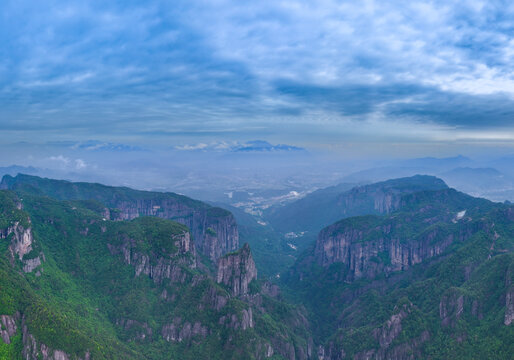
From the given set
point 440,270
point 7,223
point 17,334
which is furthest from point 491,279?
point 7,223

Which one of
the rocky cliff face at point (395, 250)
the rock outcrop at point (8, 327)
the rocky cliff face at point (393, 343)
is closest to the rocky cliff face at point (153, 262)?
the rock outcrop at point (8, 327)

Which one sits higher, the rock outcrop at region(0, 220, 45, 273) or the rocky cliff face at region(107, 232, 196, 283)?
the rock outcrop at region(0, 220, 45, 273)

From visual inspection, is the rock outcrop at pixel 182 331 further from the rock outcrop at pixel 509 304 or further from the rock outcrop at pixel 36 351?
the rock outcrop at pixel 509 304

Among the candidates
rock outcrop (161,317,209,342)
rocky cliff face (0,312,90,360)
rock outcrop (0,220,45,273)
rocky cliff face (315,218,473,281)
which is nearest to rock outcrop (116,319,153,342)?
rock outcrop (161,317,209,342)

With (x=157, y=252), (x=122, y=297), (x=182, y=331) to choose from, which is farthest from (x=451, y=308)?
(x=122, y=297)

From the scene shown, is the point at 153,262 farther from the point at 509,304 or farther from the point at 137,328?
the point at 509,304

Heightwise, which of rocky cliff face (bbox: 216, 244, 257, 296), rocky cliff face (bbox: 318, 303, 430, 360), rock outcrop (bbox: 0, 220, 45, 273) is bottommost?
rocky cliff face (bbox: 318, 303, 430, 360)

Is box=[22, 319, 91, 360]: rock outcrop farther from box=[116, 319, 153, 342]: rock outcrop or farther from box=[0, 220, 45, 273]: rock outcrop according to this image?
box=[0, 220, 45, 273]: rock outcrop
